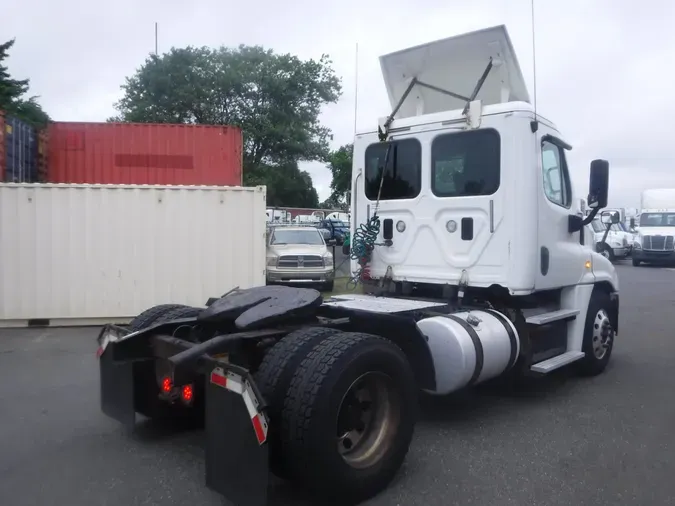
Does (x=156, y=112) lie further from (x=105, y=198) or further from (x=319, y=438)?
(x=319, y=438)

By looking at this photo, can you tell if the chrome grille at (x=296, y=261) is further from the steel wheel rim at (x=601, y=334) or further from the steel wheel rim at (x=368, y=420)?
the steel wheel rim at (x=368, y=420)

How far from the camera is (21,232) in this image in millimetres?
10172

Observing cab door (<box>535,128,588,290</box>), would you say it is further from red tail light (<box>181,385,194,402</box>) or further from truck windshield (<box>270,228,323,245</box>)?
truck windshield (<box>270,228,323,245</box>)

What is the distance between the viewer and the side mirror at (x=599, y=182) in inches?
241

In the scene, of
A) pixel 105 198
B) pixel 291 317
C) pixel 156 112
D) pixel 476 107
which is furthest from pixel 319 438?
pixel 156 112

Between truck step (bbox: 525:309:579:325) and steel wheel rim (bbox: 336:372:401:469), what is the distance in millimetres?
2228

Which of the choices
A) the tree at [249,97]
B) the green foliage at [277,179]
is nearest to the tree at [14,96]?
the tree at [249,97]

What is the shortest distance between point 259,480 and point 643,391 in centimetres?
477

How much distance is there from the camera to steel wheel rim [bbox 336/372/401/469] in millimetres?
3865

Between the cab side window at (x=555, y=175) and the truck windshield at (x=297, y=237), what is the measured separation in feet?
33.3

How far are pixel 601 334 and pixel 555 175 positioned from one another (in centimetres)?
193

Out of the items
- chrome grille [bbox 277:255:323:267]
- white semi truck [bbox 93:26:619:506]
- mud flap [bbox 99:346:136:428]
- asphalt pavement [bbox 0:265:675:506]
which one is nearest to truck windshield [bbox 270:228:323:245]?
chrome grille [bbox 277:255:323:267]

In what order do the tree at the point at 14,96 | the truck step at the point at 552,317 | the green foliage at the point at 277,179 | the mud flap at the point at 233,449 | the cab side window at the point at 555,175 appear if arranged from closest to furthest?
the mud flap at the point at 233,449
the truck step at the point at 552,317
the cab side window at the point at 555,175
the tree at the point at 14,96
the green foliage at the point at 277,179

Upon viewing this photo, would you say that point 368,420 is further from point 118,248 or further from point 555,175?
point 118,248
